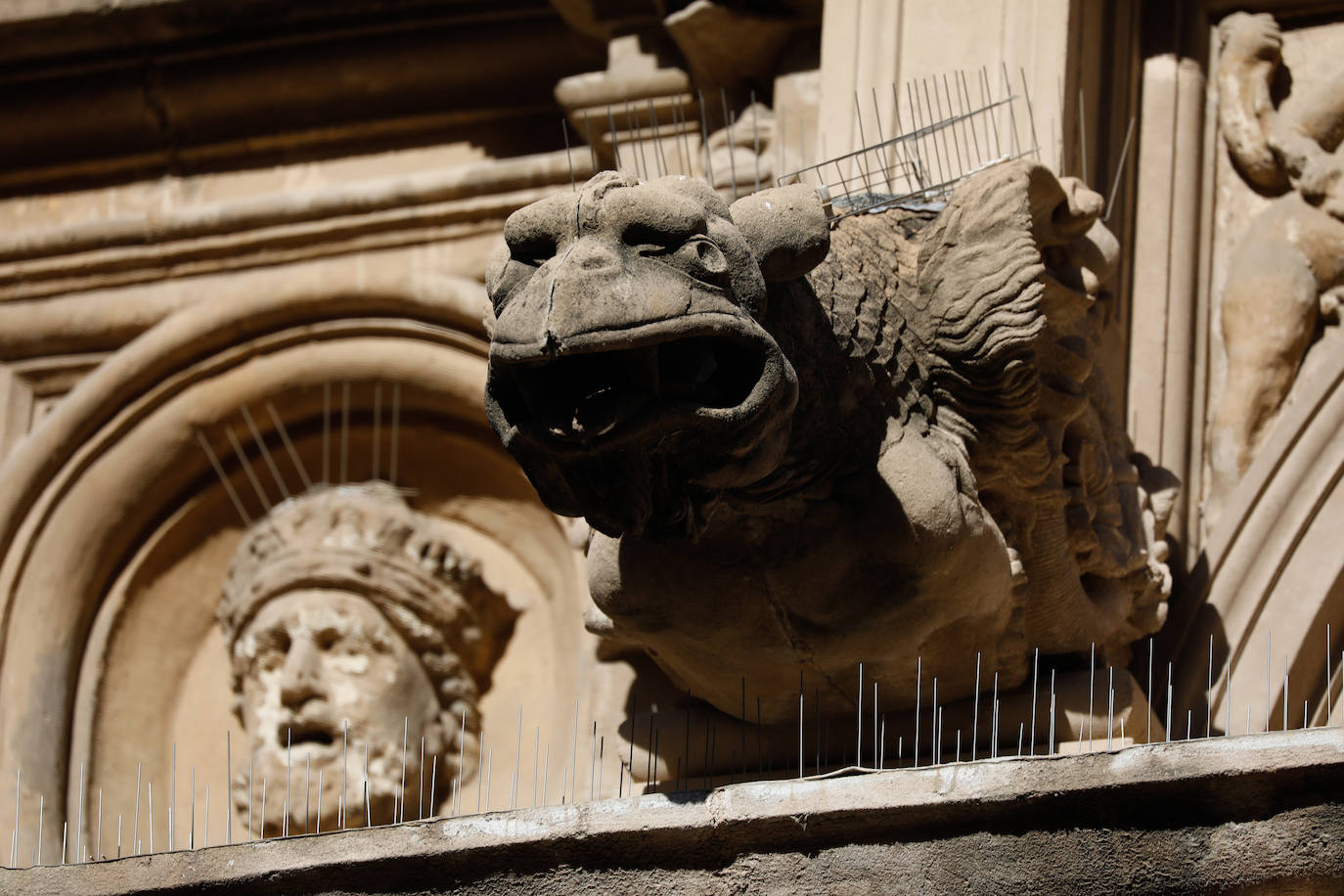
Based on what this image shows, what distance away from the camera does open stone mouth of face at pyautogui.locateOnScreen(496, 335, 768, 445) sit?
287 centimetres

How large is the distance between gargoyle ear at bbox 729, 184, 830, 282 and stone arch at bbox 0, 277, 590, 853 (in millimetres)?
1727

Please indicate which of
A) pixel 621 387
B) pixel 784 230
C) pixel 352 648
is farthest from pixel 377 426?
pixel 621 387

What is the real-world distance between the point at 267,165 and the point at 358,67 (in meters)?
0.30

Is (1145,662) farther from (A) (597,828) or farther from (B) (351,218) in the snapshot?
(B) (351,218)

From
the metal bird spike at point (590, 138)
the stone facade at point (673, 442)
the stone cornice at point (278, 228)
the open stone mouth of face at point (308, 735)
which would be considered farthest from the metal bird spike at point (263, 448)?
the metal bird spike at point (590, 138)

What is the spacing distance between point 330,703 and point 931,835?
1.80 metres

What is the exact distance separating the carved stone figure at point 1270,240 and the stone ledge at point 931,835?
1337 mm

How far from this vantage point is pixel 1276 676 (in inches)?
156

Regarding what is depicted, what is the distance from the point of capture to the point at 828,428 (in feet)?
10.8

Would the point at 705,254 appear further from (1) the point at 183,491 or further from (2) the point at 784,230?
(1) the point at 183,491

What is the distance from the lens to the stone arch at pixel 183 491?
4.82m

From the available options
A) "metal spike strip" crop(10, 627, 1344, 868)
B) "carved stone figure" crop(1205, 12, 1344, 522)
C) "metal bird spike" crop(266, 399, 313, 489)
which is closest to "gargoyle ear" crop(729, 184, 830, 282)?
"metal spike strip" crop(10, 627, 1344, 868)

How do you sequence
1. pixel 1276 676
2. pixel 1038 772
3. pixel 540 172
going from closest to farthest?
pixel 1038 772
pixel 1276 676
pixel 540 172

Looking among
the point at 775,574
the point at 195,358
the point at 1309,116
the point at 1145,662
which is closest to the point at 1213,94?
the point at 1309,116
